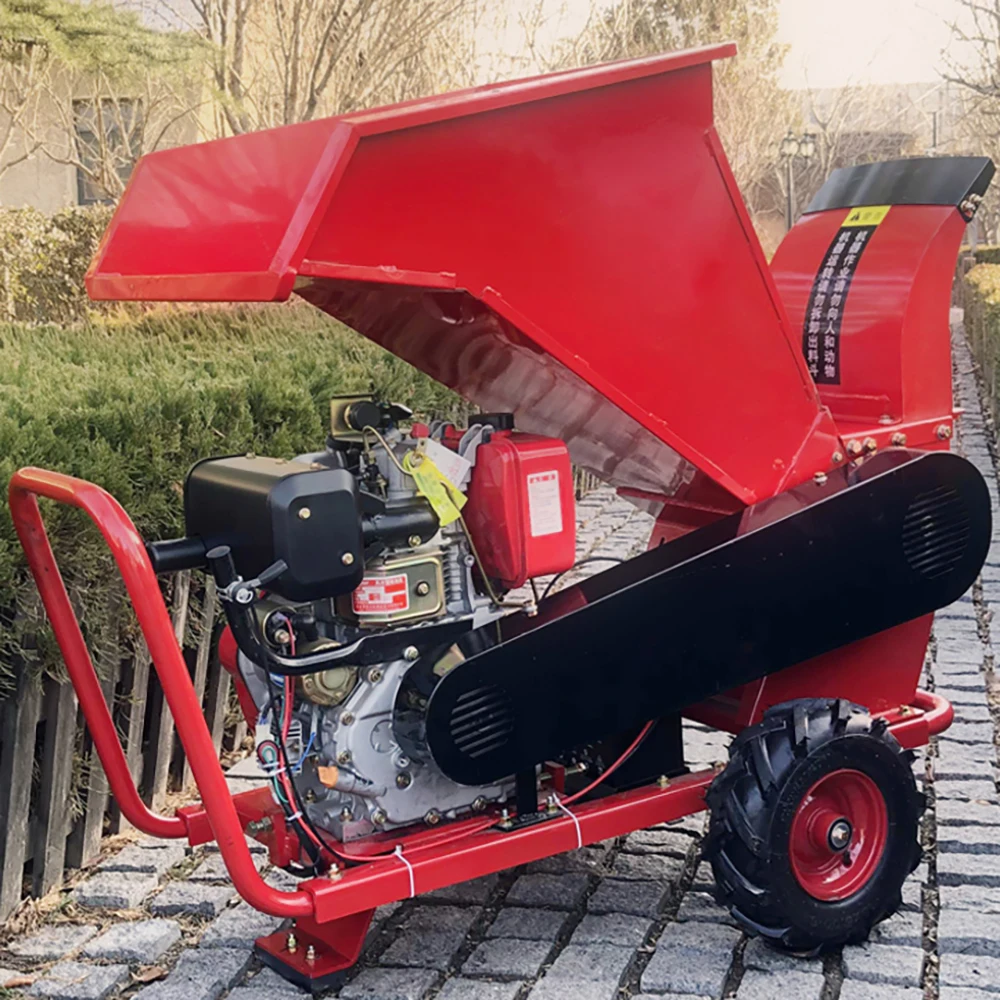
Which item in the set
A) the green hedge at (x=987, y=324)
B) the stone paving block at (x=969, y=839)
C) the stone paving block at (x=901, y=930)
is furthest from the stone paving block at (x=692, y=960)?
the green hedge at (x=987, y=324)

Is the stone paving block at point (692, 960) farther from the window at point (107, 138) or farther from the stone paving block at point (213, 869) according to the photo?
the window at point (107, 138)

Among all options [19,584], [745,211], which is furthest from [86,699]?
[745,211]

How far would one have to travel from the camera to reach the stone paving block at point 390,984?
3.29 m

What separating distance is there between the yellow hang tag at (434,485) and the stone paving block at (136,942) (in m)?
1.37

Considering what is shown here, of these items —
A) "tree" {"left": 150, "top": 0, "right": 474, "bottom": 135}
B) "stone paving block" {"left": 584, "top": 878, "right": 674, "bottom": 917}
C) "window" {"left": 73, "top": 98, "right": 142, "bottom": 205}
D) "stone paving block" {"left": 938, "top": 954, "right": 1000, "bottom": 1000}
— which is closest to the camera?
"stone paving block" {"left": 938, "top": 954, "right": 1000, "bottom": 1000}

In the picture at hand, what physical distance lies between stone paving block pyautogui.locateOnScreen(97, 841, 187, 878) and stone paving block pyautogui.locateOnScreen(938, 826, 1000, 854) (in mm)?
2285

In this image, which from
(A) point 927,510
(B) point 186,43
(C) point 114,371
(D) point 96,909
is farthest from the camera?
(B) point 186,43

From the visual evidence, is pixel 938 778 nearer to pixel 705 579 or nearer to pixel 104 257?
pixel 705 579

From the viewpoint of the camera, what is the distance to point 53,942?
3.61 meters

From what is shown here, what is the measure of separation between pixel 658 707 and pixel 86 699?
1.41m

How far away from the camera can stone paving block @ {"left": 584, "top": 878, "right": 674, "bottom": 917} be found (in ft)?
12.1

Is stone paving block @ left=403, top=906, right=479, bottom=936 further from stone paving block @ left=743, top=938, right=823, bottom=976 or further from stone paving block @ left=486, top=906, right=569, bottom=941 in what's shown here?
stone paving block @ left=743, top=938, right=823, bottom=976

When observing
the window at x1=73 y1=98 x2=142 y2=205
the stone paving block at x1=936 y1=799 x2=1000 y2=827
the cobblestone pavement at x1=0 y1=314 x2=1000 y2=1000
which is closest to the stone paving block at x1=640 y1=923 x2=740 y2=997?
the cobblestone pavement at x1=0 y1=314 x2=1000 y2=1000

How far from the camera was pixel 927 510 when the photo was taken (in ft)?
11.7
